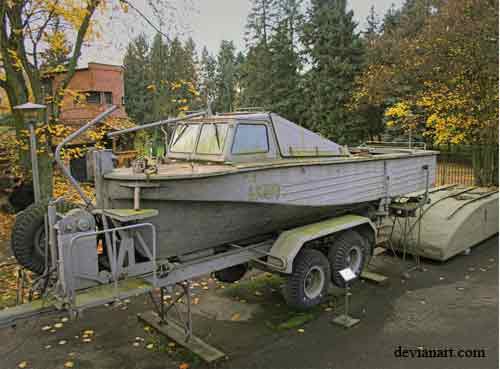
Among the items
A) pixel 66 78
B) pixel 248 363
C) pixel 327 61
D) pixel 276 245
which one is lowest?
pixel 248 363

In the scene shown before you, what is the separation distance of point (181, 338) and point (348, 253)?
299cm

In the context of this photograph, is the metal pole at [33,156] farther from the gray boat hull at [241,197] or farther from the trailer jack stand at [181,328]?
the trailer jack stand at [181,328]

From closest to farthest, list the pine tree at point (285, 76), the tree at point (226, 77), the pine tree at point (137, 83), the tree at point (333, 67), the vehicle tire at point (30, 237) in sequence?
the vehicle tire at point (30, 237)
the tree at point (333, 67)
the pine tree at point (285, 76)
the pine tree at point (137, 83)
the tree at point (226, 77)

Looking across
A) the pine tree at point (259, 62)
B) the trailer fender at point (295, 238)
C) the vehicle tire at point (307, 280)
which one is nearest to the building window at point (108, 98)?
the pine tree at point (259, 62)

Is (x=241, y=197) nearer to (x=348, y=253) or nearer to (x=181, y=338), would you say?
(x=181, y=338)

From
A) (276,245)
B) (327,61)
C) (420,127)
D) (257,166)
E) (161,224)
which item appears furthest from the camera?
(327,61)

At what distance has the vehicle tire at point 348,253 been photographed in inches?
281

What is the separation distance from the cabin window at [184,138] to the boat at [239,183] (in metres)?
0.02

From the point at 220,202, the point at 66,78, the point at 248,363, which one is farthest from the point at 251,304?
the point at 66,78

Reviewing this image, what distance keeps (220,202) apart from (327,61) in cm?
2203

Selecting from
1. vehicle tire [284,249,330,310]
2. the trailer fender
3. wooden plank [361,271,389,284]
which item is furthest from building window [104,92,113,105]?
vehicle tire [284,249,330,310]

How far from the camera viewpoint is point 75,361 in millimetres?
5477

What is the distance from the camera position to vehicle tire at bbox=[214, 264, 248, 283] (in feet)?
25.0

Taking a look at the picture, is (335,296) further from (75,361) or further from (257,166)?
(75,361)
